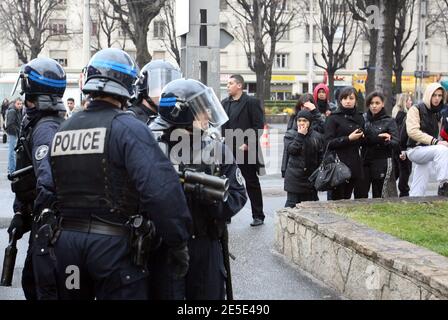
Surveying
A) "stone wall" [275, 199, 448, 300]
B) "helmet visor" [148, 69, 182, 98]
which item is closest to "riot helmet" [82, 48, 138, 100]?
"helmet visor" [148, 69, 182, 98]

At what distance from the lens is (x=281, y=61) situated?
62.4m

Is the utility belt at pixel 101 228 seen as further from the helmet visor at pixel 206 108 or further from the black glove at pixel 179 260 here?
the helmet visor at pixel 206 108

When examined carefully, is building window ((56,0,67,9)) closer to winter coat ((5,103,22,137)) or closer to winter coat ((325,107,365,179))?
winter coat ((5,103,22,137))

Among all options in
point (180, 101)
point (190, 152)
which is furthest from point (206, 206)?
point (180, 101)

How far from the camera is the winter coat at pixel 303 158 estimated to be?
786 cm

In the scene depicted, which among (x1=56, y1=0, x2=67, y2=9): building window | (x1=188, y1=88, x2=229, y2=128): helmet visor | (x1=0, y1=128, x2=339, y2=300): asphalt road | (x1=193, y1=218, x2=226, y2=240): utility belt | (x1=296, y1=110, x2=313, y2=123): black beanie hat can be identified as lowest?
(x1=0, y1=128, x2=339, y2=300): asphalt road

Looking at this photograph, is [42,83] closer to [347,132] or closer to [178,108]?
[178,108]

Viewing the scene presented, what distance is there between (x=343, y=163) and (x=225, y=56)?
5338 centimetres

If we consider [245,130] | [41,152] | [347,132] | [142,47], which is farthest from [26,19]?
[41,152]

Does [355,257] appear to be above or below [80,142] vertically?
below

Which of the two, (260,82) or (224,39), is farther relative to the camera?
(260,82)

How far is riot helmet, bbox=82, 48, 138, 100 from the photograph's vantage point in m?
3.53

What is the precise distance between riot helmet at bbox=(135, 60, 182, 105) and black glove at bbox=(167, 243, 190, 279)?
83.7 inches

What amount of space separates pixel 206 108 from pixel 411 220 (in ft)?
11.4
